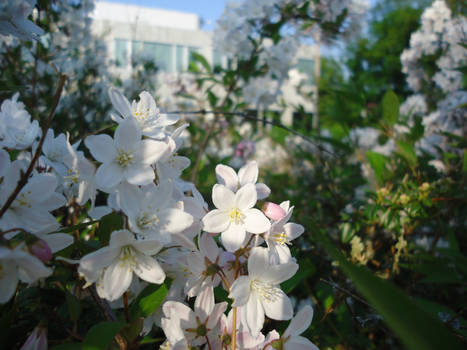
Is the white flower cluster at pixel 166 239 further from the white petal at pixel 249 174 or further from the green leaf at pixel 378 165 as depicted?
the green leaf at pixel 378 165

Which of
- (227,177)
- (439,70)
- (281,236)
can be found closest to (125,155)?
(227,177)

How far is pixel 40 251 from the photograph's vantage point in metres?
0.48

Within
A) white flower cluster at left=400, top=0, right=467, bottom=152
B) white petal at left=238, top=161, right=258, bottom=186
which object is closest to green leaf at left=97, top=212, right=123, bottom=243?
white petal at left=238, top=161, right=258, bottom=186

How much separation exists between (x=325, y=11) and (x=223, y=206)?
2.06 meters

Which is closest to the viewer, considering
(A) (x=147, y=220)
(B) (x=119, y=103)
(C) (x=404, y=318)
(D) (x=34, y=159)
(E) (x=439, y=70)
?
(C) (x=404, y=318)

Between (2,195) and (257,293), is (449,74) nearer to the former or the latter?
(257,293)

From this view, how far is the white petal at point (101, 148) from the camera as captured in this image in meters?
0.58

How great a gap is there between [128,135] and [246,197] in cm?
25

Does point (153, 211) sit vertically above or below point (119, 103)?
below

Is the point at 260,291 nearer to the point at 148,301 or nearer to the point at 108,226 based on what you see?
the point at 148,301

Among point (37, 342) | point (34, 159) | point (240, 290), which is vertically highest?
point (34, 159)

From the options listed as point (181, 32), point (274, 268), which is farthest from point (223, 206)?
point (181, 32)

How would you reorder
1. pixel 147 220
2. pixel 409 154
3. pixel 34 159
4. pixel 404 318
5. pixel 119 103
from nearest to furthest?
pixel 404 318 < pixel 34 159 < pixel 147 220 < pixel 119 103 < pixel 409 154

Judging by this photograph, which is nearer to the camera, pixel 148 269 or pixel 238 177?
pixel 148 269
